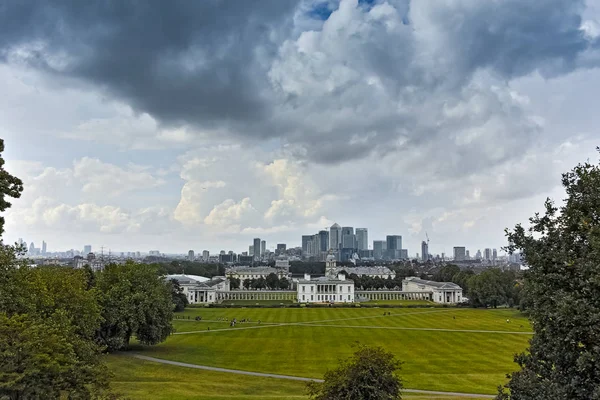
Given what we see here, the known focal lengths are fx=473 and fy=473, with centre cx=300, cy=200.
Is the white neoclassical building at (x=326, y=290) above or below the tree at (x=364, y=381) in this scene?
below

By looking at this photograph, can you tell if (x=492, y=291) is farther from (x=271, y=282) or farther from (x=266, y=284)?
(x=266, y=284)

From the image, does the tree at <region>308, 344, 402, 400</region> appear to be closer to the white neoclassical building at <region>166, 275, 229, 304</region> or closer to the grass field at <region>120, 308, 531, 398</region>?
the grass field at <region>120, 308, 531, 398</region>

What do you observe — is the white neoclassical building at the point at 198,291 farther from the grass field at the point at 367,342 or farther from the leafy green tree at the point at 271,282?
the grass field at the point at 367,342

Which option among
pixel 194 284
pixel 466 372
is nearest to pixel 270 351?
pixel 466 372

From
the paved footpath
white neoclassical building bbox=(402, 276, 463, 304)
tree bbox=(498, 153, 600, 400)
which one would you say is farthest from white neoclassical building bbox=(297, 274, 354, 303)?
tree bbox=(498, 153, 600, 400)

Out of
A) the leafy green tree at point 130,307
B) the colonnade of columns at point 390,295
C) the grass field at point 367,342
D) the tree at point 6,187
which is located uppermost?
the tree at point 6,187

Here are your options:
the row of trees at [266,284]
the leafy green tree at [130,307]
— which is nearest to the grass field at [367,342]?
the leafy green tree at [130,307]

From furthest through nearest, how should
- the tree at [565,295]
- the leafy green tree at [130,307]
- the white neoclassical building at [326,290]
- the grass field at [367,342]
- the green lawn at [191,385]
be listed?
1. the white neoclassical building at [326,290]
2. the leafy green tree at [130,307]
3. the grass field at [367,342]
4. the green lawn at [191,385]
5. the tree at [565,295]
